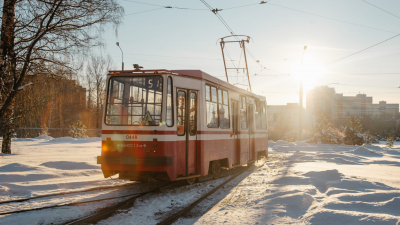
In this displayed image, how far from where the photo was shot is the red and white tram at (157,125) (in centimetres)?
811

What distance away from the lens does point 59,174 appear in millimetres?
10836

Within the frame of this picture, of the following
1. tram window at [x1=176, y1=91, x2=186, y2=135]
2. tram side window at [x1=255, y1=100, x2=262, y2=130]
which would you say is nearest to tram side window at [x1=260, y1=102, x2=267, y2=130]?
tram side window at [x1=255, y1=100, x2=262, y2=130]

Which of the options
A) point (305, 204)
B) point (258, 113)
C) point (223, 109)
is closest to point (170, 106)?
point (223, 109)

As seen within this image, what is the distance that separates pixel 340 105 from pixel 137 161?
13961 centimetres

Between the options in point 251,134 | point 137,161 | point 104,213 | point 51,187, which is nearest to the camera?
point 104,213

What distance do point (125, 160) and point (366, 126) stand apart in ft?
295

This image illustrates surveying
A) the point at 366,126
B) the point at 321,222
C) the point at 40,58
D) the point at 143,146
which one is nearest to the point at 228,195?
the point at 143,146

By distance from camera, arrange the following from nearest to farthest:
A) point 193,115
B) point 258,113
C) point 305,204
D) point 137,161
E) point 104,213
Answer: point 104,213, point 305,204, point 137,161, point 193,115, point 258,113

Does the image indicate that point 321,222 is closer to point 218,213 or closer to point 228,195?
point 218,213

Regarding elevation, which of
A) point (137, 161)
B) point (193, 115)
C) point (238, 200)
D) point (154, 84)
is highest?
point (154, 84)

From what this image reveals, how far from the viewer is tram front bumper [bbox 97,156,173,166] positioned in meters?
7.96

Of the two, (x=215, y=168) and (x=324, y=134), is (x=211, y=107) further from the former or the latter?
(x=324, y=134)

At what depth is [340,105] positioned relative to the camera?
134 metres

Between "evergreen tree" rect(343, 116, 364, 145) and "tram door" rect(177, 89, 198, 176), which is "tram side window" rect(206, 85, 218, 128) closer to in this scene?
"tram door" rect(177, 89, 198, 176)
